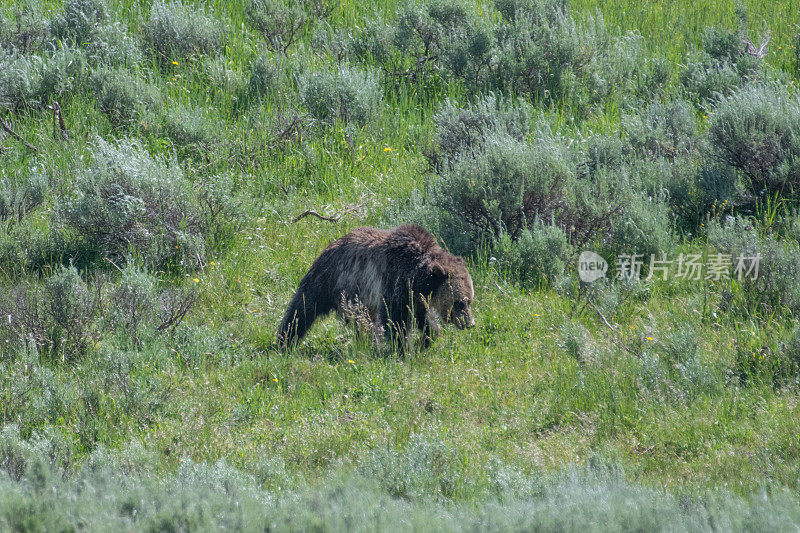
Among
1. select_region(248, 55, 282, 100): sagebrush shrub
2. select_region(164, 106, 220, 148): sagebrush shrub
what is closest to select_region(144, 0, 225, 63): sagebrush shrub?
select_region(248, 55, 282, 100): sagebrush shrub

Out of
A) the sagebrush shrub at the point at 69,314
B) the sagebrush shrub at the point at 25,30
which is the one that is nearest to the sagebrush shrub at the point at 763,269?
the sagebrush shrub at the point at 69,314

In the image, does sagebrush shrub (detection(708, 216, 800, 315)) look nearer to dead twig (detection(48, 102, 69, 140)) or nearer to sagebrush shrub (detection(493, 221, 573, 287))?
sagebrush shrub (detection(493, 221, 573, 287))

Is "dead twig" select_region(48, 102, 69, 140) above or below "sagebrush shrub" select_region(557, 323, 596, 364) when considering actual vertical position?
above

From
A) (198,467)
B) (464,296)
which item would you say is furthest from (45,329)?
(464,296)

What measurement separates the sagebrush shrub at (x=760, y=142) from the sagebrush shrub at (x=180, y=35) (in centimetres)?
804

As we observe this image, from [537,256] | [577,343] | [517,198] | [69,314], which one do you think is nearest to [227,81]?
[517,198]

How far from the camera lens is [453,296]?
704 centimetres

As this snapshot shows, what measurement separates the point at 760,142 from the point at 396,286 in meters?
4.62

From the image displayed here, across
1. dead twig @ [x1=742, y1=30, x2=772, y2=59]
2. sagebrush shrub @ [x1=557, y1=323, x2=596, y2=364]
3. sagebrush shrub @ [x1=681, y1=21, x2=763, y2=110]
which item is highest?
dead twig @ [x1=742, y1=30, x2=772, y2=59]

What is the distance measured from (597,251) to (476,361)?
2350 millimetres

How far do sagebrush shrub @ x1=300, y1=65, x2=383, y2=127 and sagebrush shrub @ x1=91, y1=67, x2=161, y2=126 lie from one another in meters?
2.19

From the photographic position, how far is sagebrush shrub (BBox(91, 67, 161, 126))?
445 inches

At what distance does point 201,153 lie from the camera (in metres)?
10.6

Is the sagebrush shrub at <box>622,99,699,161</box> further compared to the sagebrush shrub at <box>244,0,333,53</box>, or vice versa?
the sagebrush shrub at <box>244,0,333,53</box>
